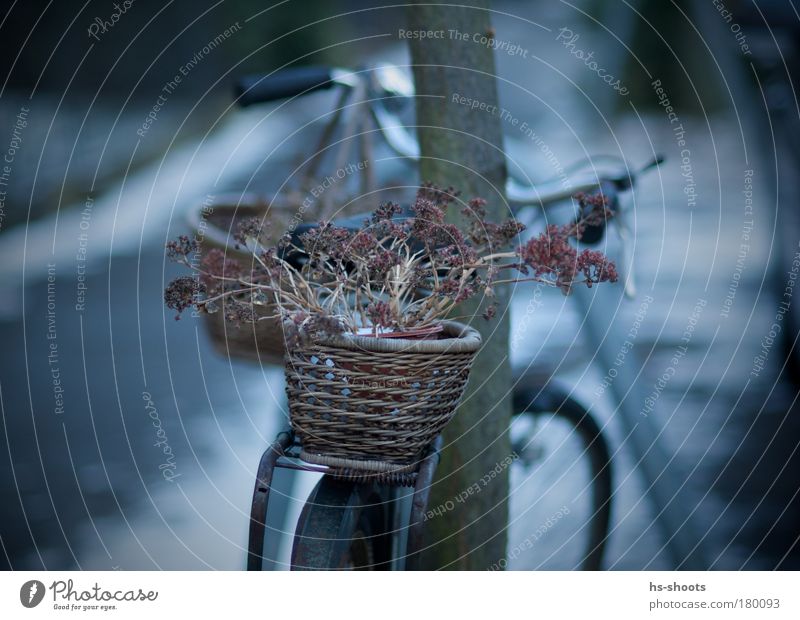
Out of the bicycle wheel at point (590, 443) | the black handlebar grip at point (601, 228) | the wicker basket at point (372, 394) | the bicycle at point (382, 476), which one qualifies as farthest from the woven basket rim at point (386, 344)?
the bicycle wheel at point (590, 443)

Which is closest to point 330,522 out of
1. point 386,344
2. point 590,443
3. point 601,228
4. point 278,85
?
point 386,344

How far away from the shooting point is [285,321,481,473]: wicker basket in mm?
888

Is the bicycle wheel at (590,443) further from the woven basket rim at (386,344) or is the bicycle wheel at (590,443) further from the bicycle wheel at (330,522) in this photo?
the woven basket rim at (386,344)

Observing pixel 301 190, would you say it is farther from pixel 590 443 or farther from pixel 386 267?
pixel 386 267

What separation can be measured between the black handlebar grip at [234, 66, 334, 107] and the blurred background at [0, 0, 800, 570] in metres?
0.20

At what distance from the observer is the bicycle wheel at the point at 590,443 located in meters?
1.69

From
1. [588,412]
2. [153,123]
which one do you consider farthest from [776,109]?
[153,123]

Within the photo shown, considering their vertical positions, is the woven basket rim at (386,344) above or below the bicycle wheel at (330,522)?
above

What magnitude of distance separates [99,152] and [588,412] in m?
2.08

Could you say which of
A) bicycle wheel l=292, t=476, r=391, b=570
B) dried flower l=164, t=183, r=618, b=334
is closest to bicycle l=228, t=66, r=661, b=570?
bicycle wheel l=292, t=476, r=391, b=570

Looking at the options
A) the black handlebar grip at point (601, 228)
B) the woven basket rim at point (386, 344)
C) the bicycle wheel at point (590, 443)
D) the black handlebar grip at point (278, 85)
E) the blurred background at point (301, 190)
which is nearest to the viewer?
the woven basket rim at point (386, 344)

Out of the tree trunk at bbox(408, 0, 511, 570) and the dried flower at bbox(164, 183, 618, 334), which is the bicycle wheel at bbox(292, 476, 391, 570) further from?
the tree trunk at bbox(408, 0, 511, 570)

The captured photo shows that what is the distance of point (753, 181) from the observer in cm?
261
